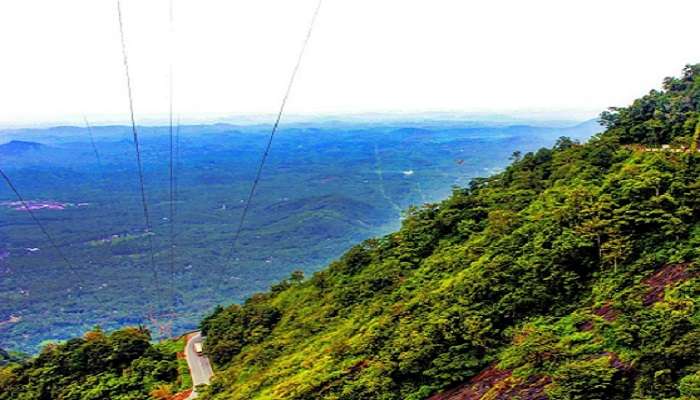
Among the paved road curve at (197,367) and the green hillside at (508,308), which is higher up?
the green hillside at (508,308)

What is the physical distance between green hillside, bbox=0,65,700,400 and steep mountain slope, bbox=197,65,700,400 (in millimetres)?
52

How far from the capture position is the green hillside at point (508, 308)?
11.2 m

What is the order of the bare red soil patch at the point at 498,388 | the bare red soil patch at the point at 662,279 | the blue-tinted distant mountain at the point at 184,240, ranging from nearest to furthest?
1. the bare red soil patch at the point at 498,388
2. the bare red soil patch at the point at 662,279
3. the blue-tinted distant mountain at the point at 184,240

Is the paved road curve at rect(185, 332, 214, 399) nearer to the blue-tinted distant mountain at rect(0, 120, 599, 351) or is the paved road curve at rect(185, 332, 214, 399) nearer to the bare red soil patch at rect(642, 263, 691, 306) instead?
the bare red soil patch at rect(642, 263, 691, 306)

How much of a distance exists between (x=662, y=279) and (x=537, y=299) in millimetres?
3125

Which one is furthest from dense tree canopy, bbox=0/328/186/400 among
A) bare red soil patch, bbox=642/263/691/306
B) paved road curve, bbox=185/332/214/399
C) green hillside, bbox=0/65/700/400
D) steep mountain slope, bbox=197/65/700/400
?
bare red soil patch, bbox=642/263/691/306

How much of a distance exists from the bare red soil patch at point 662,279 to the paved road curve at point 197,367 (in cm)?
2051

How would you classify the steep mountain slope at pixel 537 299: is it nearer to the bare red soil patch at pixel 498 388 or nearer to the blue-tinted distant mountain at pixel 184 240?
the bare red soil patch at pixel 498 388

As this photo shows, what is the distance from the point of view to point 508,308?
14867mm

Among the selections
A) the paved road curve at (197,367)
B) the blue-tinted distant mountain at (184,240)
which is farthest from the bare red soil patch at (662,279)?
the blue-tinted distant mountain at (184,240)

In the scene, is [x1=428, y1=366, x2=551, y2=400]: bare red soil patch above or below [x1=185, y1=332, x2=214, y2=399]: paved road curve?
above

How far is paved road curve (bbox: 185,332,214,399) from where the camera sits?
27.5 m

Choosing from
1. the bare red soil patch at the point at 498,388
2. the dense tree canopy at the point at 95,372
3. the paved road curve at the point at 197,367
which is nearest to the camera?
the bare red soil patch at the point at 498,388

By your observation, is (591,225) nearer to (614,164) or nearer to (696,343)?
(696,343)
